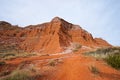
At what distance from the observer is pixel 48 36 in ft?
132

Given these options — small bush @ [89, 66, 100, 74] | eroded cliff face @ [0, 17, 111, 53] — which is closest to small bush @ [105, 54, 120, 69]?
small bush @ [89, 66, 100, 74]

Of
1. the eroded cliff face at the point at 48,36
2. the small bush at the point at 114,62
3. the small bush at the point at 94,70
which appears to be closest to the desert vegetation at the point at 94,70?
the small bush at the point at 94,70

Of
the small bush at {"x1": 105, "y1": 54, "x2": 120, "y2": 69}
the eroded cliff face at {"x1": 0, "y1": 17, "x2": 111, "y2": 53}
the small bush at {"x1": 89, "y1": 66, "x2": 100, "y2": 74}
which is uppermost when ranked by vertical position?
the eroded cliff face at {"x1": 0, "y1": 17, "x2": 111, "y2": 53}

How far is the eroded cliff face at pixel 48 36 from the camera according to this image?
37.2m

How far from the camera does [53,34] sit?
40.7m

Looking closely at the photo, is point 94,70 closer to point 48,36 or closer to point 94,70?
point 94,70

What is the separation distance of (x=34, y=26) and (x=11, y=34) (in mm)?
5820

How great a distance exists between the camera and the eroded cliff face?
1465 inches

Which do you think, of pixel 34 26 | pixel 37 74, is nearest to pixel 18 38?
pixel 34 26

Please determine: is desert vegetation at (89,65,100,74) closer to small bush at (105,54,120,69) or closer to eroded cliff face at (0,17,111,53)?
small bush at (105,54,120,69)

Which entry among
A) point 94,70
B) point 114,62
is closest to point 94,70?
point 94,70

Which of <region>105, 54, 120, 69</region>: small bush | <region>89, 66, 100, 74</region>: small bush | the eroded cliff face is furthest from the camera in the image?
the eroded cliff face

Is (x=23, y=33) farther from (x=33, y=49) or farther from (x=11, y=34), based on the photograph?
(x=33, y=49)

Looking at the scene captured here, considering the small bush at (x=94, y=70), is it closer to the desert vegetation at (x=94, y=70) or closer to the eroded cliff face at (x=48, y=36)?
the desert vegetation at (x=94, y=70)
